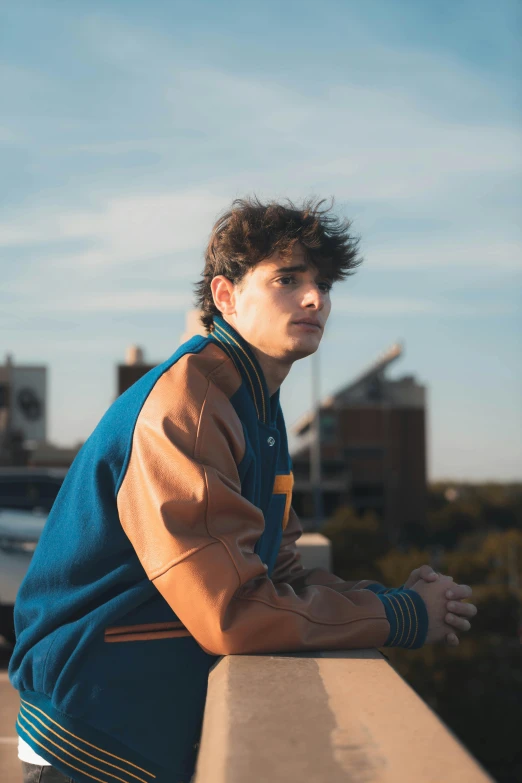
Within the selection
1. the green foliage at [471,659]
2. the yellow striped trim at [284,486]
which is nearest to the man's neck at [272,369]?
the yellow striped trim at [284,486]

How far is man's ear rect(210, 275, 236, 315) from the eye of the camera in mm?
2750

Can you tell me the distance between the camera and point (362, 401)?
8331 cm

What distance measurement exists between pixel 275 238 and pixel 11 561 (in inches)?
159

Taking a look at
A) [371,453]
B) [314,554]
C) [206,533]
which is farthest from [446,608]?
[371,453]

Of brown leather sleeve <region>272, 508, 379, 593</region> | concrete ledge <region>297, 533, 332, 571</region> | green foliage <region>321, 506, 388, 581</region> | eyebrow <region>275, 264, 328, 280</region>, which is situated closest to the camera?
eyebrow <region>275, 264, 328, 280</region>

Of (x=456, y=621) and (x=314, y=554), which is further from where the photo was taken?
(x=314, y=554)

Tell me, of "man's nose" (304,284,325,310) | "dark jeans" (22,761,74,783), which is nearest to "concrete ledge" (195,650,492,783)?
"dark jeans" (22,761,74,783)

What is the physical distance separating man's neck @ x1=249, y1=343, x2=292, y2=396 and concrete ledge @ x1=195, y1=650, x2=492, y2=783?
771mm

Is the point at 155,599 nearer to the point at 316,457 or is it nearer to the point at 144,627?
the point at 144,627

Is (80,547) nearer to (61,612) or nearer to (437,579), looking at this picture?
(61,612)

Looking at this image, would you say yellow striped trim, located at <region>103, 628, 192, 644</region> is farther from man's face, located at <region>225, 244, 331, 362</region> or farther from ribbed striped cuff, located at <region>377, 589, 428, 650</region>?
man's face, located at <region>225, 244, 331, 362</region>

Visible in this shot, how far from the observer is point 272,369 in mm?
2699

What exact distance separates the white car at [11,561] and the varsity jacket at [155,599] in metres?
3.74

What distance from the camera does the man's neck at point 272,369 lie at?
105 inches
